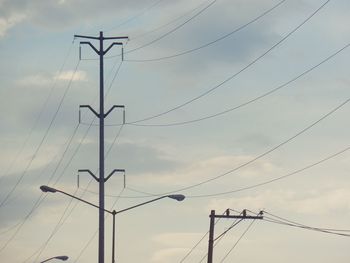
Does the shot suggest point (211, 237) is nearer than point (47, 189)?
No

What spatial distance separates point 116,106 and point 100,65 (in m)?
5.63

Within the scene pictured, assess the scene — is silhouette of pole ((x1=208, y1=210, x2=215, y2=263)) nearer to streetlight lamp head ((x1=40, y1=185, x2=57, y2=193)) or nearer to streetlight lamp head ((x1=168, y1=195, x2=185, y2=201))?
streetlight lamp head ((x1=168, y1=195, x2=185, y2=201))

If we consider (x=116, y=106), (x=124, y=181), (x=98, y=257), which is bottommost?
(x=98, y=257)

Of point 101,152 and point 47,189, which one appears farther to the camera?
point 101,152

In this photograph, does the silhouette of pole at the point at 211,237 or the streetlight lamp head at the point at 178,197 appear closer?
the streetlight lamp head at the point at 178,197

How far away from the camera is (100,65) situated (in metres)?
82.6

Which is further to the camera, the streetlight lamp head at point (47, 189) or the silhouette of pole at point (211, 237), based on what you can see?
the silhouette of pole at point (211, 237)

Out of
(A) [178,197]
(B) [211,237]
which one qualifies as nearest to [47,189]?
(A) [178,197]

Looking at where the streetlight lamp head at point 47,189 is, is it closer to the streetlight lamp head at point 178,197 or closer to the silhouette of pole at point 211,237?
the streetlight lamp head at point 178,197

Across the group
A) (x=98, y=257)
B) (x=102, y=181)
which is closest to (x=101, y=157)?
(x=102, y=181)

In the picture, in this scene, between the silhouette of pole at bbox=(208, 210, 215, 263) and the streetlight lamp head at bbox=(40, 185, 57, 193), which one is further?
the silhouette of pole at bbox=(208, 210, 215, 263)

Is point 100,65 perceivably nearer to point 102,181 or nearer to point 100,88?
point 100,88

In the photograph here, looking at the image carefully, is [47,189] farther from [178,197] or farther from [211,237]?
[211,237]

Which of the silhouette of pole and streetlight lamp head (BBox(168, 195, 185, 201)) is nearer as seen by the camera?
streetlight lamp head (BBox(168, 195, 185, 201))
